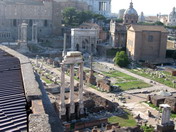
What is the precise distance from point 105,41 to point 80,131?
4564 centimetres

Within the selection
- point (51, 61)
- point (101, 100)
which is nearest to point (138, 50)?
point (51, 61)

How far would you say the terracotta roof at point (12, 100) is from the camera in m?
7.48

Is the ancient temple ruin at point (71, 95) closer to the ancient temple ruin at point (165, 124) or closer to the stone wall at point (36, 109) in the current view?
the ancient temple ruin at point (165, 124)

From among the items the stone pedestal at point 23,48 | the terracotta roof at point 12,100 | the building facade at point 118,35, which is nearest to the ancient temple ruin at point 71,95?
the terracotta roof at point 12,100

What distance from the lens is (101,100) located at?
1037 inches

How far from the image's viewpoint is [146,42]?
51156 mm

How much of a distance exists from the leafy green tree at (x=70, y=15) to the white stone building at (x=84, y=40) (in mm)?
18612

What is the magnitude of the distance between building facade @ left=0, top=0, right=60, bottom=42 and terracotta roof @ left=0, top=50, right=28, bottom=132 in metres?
49.2

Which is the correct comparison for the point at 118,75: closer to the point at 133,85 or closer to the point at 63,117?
the point at 133,85

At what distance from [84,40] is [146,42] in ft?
39.7

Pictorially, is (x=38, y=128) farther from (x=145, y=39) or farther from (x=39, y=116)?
(x=145, y=39)

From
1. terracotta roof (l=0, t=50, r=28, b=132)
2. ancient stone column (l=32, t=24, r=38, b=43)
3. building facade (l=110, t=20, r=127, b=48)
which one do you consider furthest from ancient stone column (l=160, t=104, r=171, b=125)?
ancient stone column (l=32, t=24, r=38, b=43)

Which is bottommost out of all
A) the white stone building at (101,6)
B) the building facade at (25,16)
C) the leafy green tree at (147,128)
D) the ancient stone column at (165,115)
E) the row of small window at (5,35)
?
the leafy green tree at (147,128)

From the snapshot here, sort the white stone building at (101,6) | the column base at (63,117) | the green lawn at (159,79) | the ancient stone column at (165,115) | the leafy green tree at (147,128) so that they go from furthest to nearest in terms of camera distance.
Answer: the white stone building at (101,6), the green lawn at (159,79), the column base at (63,117), the ancient stone column at (165,115), the leafy green tree at (147,128)
